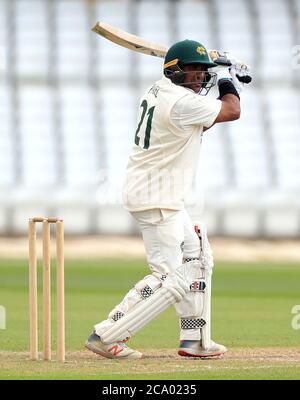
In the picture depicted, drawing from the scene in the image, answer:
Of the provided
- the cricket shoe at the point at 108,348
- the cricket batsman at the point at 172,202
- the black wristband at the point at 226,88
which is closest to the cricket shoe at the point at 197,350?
the cricket batsman at the point at 172,202

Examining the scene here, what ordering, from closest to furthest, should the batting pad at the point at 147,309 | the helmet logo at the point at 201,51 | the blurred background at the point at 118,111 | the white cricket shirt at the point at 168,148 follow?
the batting pad at the point at 147,309
the white cricket shirt at the point at 168,148
the helmet logo at the point at 201,51
the blurred background at the point at 118,111

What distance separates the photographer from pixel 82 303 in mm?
9398

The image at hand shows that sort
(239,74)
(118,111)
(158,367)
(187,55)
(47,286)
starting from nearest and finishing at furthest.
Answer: (158,367)
(47,286)
(187,55)
(239,74)
(118,111)

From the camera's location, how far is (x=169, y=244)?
18.9 feet

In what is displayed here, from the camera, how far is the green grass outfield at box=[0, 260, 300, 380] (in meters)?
5.29

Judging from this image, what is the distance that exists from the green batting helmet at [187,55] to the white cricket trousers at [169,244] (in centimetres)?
76

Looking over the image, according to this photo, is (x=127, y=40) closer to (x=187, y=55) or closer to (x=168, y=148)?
(x=187, y=55)

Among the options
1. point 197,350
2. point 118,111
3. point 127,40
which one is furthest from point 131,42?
point 118,111

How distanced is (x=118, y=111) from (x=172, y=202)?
47.2 feet

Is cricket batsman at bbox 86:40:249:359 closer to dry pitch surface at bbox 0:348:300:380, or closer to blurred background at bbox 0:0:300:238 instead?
dry pitch surface at bbox 0:348:300:380

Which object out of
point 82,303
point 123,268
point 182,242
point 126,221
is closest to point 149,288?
point 182,242

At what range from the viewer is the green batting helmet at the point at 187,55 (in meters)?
5.85

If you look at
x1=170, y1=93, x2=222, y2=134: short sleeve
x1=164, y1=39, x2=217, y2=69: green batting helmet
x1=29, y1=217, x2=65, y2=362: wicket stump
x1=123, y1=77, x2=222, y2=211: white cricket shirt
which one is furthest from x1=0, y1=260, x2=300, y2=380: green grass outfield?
x1=164, y1=39, x2=217, y2=69: green batting helmet

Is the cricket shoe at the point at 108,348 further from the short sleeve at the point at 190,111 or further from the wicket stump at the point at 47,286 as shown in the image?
the short sleeve at the point at 190,111
